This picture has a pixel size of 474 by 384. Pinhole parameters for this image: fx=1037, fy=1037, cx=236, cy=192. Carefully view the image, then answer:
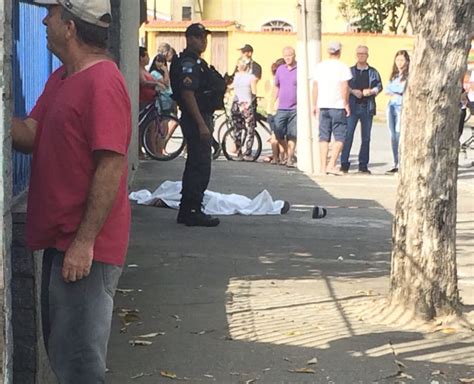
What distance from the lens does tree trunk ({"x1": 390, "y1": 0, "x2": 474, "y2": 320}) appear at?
6375 millimetres

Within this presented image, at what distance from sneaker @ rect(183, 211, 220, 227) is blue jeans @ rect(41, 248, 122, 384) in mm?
5857

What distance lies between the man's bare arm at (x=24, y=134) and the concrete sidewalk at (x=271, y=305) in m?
1.82

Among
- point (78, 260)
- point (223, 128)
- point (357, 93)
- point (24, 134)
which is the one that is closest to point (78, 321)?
point (78, 260)

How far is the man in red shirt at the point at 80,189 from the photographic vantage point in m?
3.76

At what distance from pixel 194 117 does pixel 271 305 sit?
2970mm

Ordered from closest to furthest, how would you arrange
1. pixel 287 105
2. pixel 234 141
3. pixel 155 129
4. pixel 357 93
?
pixel 357 93, pixel 287 105, pixel 155 129, pixel 234 141

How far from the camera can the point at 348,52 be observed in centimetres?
3353

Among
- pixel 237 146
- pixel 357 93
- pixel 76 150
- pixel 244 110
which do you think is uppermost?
pixel 357 93

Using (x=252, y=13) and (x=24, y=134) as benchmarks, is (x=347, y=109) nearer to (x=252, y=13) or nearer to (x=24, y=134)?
(x=24, y=134)

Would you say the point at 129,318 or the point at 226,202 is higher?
the point at 226,202

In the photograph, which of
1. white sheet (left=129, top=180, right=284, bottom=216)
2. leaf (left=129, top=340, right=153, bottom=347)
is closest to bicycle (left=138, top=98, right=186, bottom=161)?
white sheet (left=129, top=180, right=284, bottom=216)

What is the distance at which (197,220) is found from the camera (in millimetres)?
9781

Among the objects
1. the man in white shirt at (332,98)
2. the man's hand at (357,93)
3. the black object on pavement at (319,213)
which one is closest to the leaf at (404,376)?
the black object on pavement at (319,213)

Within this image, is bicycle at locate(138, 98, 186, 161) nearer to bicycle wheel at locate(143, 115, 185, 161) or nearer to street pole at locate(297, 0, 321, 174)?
bicycle wheel at locate(143, 115, 185, 161)
